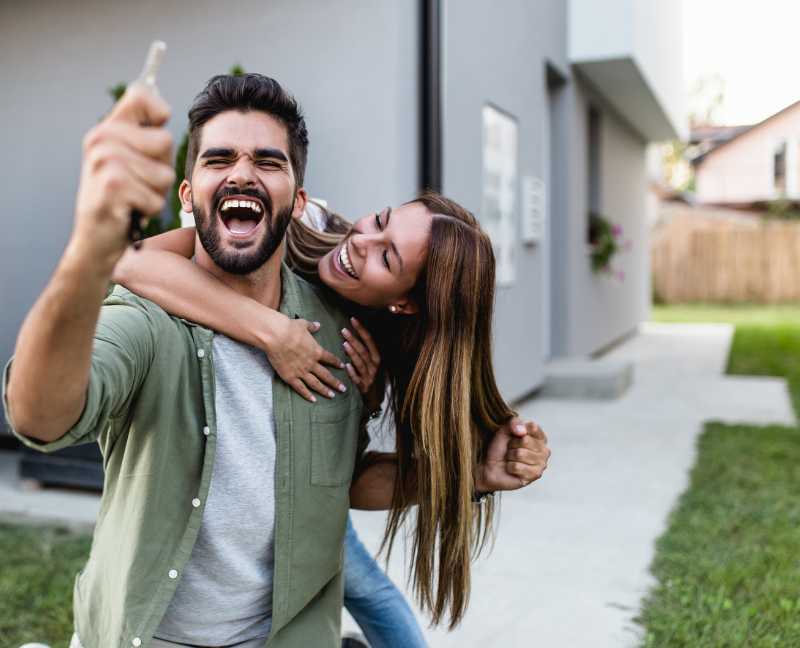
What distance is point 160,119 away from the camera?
886 millimetres

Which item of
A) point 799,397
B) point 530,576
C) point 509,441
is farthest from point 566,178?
point 509,441

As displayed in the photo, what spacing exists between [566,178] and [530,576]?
5591mm

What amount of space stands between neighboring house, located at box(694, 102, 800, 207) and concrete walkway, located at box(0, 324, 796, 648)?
20489mm

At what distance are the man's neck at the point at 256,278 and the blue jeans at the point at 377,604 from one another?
81 centimetres

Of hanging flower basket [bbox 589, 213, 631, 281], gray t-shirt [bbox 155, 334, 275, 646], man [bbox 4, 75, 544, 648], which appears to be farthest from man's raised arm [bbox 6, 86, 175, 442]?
hanging flower basket [bbox 589, 213, 631, 281]

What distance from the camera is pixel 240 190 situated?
1.55 metres

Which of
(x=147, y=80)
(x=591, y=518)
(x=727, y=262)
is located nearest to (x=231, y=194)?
(x=147, y=80)

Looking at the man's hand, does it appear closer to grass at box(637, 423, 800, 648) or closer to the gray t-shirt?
the gray t-shirt

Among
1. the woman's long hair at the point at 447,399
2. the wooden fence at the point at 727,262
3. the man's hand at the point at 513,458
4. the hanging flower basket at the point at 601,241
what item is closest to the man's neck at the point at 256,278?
the woman's long hair at the point at 447,399

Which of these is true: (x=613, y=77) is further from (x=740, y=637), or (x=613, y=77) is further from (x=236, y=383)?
(x=236, y=383)

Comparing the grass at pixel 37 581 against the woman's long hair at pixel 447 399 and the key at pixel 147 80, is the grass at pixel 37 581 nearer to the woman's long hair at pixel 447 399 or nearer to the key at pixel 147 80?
the woman's long hair at pixel 447 399

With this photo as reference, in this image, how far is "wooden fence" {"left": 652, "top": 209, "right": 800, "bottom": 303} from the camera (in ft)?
63.5

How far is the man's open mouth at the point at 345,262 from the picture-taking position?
1.84 metres

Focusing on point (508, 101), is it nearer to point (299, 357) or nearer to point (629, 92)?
point (629, 92)
